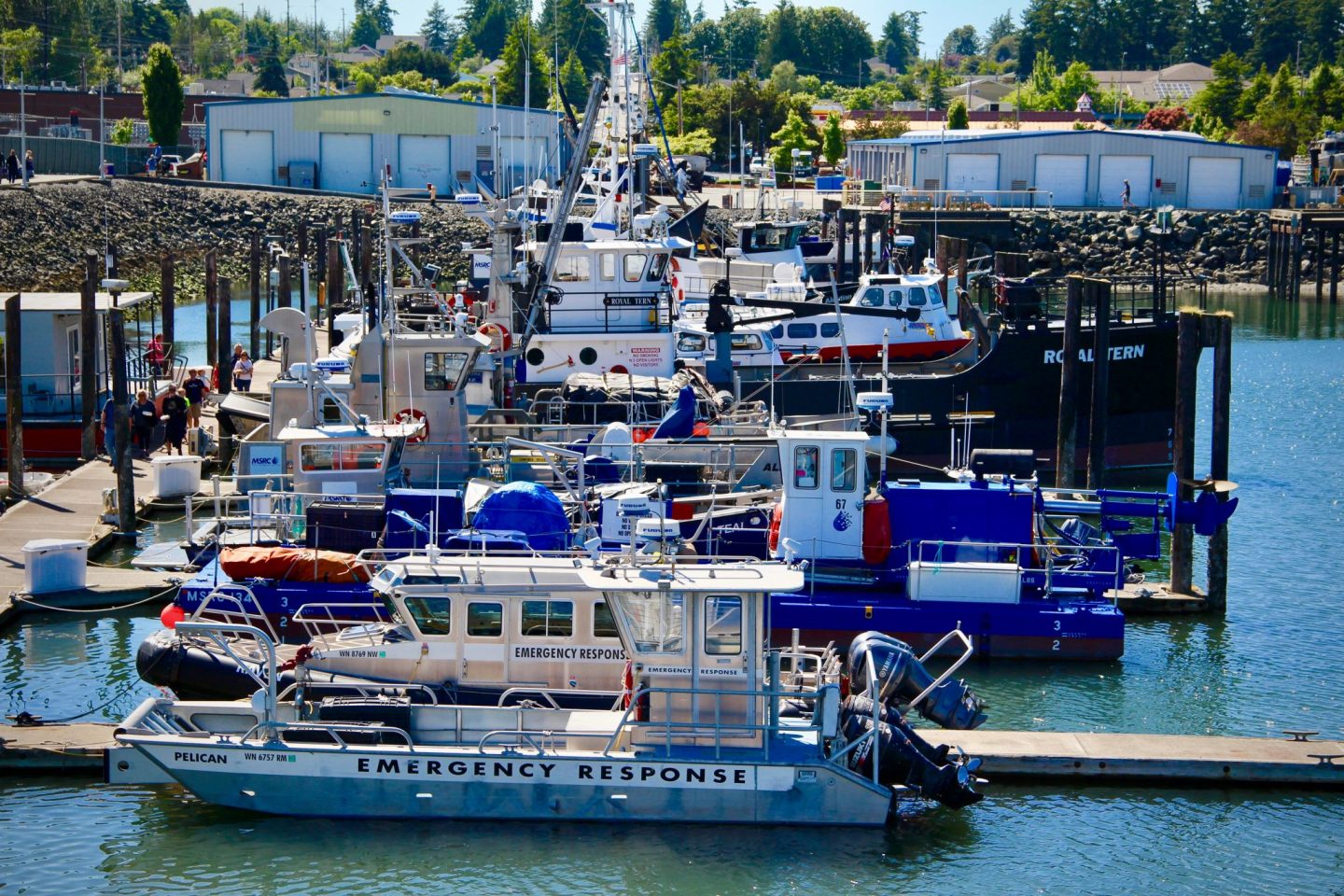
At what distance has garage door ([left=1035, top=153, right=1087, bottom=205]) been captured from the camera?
77.7 m

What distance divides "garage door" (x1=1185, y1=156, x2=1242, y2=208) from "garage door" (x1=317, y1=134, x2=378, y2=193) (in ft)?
128

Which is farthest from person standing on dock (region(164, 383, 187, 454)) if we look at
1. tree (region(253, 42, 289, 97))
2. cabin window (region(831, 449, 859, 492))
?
tree (region(253, 42, 289, 97))

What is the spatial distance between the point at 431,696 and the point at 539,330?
15.6 metres

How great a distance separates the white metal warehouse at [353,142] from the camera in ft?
258

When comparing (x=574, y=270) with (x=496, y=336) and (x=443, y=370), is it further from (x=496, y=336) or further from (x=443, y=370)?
(x=443, y=370)

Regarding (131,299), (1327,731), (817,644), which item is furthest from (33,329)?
(1327,731)

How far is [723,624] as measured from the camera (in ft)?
53.0

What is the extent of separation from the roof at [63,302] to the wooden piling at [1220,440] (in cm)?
2081

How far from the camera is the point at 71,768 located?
17.7m

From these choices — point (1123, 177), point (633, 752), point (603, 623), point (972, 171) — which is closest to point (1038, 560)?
point (603, 623)

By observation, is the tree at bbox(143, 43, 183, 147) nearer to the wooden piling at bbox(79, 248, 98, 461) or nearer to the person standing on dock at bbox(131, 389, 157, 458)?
the wooden piling at bbox(79, 248, 98, 461)

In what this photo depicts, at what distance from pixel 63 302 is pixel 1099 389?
2053 centimetres

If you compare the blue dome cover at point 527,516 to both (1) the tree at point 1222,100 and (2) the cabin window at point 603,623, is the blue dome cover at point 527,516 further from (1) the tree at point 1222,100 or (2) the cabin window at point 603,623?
(1) the tree at point 1222,100

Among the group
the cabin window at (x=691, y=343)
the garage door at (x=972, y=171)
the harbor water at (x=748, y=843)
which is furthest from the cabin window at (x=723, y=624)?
the garage door at (x=972, y=171)
